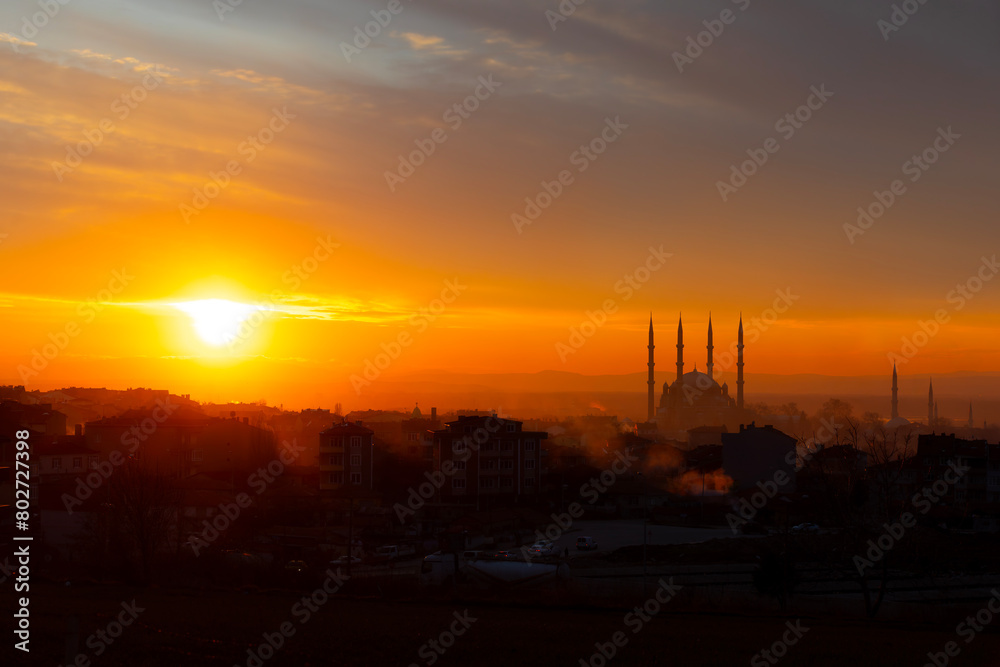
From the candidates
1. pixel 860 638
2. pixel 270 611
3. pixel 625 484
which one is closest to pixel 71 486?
pixel 270 611

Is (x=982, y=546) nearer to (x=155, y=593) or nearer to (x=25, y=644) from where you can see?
(x=155, y=593)

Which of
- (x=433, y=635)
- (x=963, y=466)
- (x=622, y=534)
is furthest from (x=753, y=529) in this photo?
(x=433, y=635)

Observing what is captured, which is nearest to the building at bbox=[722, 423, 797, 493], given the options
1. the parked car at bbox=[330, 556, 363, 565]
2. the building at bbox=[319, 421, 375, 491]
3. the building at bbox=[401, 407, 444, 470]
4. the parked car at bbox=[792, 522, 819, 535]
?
the parked car at bbox=[792, 522, 819, 535]

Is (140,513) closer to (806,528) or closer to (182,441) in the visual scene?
(182,441)

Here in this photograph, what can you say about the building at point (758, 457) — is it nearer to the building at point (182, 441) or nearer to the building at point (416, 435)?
the building at point (416, 435)

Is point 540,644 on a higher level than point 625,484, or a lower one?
lower
